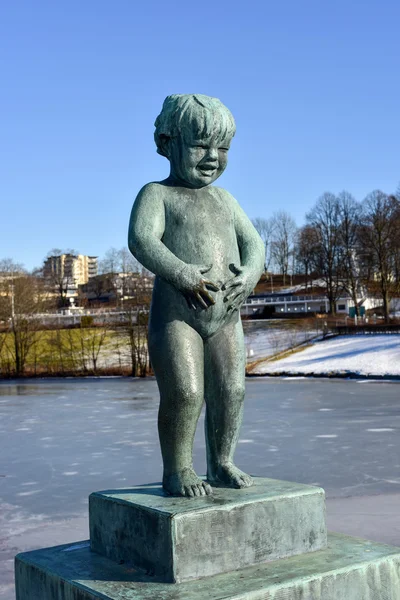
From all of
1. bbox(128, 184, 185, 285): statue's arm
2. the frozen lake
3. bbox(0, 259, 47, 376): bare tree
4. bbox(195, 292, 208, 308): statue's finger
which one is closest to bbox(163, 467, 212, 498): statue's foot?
bbox(195, 292, 208, 308): statue's finger

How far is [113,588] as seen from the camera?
10.3 ft

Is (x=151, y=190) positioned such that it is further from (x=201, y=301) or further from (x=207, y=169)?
(x=201, y=301)

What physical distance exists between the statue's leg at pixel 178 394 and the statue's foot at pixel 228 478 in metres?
0.20

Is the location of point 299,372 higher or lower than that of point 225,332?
lower

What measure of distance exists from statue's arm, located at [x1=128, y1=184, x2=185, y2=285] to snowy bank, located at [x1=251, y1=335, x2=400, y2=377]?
771 inches

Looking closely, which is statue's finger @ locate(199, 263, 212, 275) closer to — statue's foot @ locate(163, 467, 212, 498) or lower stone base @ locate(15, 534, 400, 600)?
statue's foot @ locate(163, 467, 212, 498)

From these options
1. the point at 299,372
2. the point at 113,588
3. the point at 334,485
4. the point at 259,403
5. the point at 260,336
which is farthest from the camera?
the point at 260,336

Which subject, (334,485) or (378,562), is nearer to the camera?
(378,562)

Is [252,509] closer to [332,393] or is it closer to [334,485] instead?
[334,485]

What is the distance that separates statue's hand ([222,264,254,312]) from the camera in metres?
3.64

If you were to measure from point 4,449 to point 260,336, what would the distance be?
25.8 metres

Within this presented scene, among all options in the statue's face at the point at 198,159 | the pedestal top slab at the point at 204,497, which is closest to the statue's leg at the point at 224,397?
the pedestal top slab at the point at 204,497

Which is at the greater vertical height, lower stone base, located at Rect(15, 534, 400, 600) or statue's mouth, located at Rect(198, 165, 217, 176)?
statue's mouth, located at Rect(198, 165, 217, 176)

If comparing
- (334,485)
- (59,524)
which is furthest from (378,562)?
(334,485)
